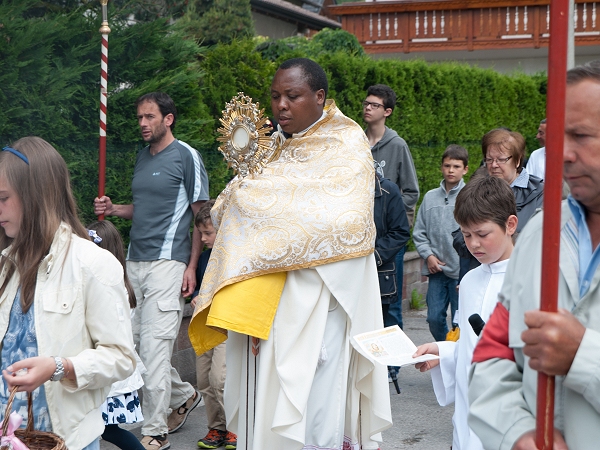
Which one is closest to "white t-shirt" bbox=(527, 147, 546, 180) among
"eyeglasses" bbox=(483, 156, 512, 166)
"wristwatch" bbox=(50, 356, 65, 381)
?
"eyeglasses" bbox=(483, 156, 512, 166)

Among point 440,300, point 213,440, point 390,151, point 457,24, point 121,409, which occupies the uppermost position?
point 457,24

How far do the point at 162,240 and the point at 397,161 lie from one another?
253 cm

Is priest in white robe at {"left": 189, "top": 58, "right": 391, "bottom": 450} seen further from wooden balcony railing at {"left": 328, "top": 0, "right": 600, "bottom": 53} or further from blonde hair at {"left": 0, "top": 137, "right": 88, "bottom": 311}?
wooden balcony railing at {"left": 328, "top": 0, "right": 600, "bottom": 53}

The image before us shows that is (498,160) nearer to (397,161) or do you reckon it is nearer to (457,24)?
(397,161)

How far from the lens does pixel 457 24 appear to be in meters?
20.4

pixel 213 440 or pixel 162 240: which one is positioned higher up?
pixel 162 240

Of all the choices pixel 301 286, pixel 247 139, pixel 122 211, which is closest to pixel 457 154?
pixel 122 211

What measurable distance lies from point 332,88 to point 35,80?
4.50m

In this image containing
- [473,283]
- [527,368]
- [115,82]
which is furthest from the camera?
[115,82]

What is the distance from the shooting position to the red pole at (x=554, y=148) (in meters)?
1.76

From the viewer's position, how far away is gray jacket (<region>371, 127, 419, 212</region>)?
757cm

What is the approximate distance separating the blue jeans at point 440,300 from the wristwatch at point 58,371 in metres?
4.68

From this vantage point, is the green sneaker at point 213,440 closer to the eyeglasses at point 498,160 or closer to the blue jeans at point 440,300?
the blue jeans at point 440,300

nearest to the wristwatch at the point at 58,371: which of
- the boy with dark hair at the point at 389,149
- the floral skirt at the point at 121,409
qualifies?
the floral skirt at the point at 121,409
